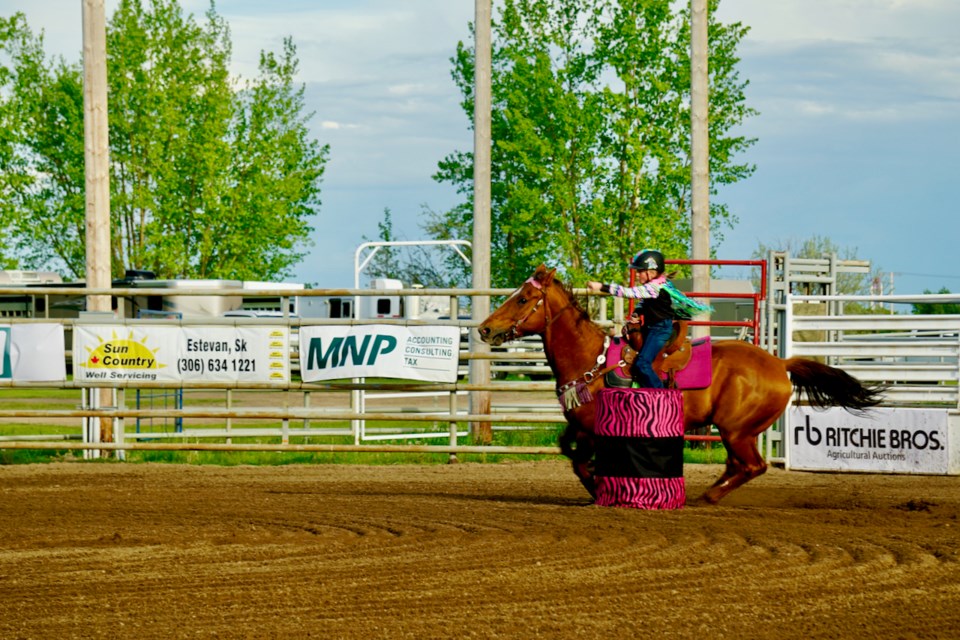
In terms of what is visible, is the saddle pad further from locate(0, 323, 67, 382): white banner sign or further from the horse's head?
locate(0, 323, 67, 382): white banner sign

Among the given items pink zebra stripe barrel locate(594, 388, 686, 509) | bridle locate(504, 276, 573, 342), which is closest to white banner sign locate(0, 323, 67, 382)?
bridle locate(504, 276, 573, 342)

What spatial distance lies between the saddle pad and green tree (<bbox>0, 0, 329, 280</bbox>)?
2644 cm

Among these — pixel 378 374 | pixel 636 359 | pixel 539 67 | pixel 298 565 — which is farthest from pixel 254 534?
pixel 539 67

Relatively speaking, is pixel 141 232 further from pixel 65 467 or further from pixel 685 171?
pixel 65 467

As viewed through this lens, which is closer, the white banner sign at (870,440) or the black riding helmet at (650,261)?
the black riding helmet at (650,261)

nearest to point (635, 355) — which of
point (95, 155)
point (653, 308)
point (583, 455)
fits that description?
point (653, 308)

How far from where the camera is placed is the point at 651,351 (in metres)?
11.2

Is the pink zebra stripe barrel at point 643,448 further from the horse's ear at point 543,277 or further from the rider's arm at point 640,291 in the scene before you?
the horse's ear at point 543,277

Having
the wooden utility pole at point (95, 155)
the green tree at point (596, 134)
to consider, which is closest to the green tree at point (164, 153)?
the green tree at point (596, 134)

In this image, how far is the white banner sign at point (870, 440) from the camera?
1433cm

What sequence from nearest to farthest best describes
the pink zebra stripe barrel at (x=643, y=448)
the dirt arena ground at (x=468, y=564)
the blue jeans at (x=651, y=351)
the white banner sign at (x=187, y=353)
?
the dirt arena ground at (x=468, y=564), the pink zebra stripe barrel at (x=643, y=448), the blue jeans at (x=651, y=351), the white banner sign at (x=187, y=353)

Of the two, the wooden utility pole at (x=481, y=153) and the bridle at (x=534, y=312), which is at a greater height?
the wooden utility pole at (x=481, y=153)

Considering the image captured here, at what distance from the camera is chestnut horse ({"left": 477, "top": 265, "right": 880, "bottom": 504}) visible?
37.1 ft

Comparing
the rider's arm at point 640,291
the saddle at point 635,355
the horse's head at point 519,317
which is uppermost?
the rider's arm at point 640,291
